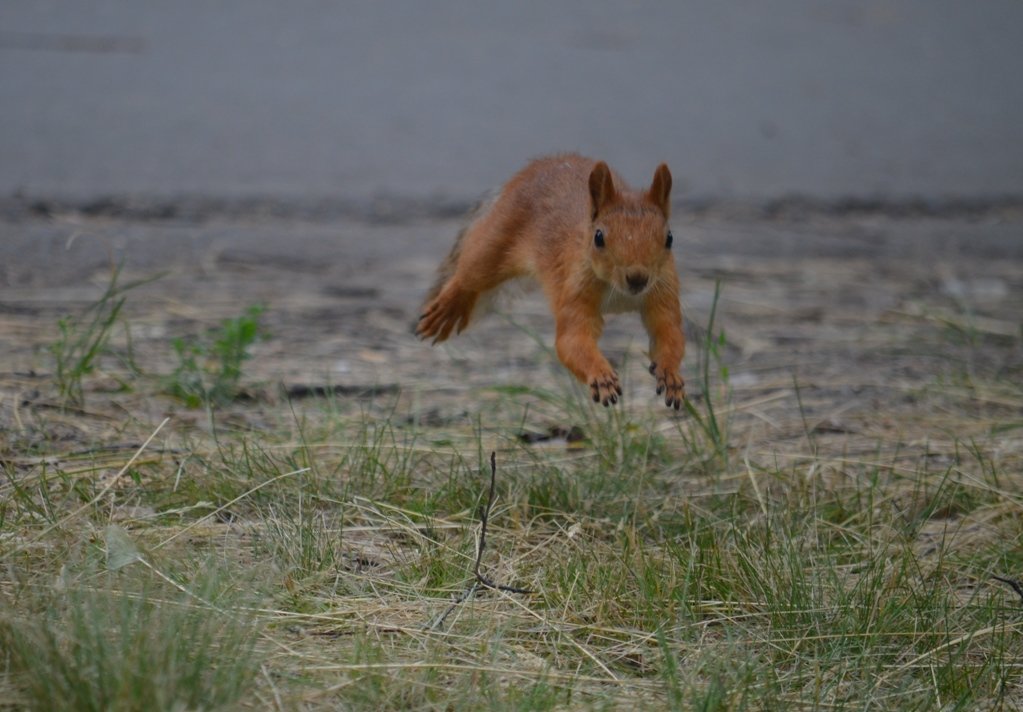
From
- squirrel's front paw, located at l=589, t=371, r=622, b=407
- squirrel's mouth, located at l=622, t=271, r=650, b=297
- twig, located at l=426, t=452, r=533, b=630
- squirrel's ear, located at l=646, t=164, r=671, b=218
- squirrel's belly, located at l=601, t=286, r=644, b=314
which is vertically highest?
squirrel's ear, located at l=646, t=164, r=671, b=218

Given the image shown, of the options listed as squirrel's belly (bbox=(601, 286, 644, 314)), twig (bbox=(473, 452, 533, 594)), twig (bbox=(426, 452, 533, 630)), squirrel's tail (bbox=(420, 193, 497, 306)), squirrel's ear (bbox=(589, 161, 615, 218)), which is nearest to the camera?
twig (bbox=(426, 452, 533, 630))

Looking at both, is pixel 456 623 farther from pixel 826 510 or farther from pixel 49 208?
pixel 49 208

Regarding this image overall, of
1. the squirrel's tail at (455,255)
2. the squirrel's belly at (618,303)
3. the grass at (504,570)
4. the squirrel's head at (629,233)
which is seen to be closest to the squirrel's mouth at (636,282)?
the squirrel's head at (629,233)

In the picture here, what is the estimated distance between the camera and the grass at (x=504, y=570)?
6.31 feet

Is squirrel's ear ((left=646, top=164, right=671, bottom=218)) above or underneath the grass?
above

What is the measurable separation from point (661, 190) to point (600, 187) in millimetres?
127

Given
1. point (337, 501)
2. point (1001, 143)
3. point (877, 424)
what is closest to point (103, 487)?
point (337, 501)

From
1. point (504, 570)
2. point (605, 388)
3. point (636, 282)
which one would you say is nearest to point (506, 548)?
point (504, 570)

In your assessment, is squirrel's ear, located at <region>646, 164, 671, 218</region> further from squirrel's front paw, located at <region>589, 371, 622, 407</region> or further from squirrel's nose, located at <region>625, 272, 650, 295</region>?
squirrel's front paw, located at <region>589, 371, 622, 407</region>

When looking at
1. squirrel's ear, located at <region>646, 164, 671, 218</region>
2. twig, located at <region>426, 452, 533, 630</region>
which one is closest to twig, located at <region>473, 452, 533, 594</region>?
twig, located at <region>426, 452, 533, 630</region>

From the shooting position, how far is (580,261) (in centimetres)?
287

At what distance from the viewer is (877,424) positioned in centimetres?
359

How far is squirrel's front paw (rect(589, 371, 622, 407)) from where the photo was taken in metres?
2.64

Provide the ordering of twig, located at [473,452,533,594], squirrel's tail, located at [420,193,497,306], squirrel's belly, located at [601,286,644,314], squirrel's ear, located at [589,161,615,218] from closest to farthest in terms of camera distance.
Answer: twig, located at [473,452,533,594] → squirrel's ear, located at [589,161,615,218] → squirrel's belly, located at [601,286,644,314] → squirrel's tail, located at [420,193,497,306]
